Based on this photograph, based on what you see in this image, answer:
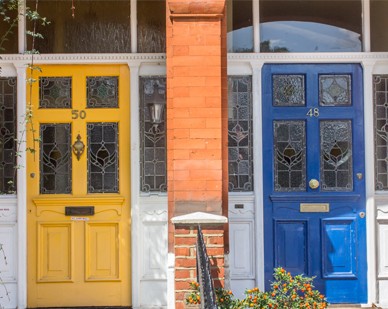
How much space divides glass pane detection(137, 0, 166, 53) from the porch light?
495mm

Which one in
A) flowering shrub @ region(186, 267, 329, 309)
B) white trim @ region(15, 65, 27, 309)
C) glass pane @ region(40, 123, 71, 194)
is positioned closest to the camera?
flowering shrub @ region(186, 267, 329, 309)

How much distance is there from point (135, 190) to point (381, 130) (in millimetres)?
2611

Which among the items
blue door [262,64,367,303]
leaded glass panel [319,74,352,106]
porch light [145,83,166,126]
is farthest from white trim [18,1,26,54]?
leaded glass panel [319,74,352,106]

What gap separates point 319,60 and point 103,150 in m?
2.42

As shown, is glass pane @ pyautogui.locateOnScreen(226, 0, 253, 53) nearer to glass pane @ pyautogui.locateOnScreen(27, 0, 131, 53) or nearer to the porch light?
the porch light

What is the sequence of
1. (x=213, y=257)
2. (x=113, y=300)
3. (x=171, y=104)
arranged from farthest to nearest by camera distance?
(x=113, y=300) → (x=171, y=104) → (x=213, y=257)

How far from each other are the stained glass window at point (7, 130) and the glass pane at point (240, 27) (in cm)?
229

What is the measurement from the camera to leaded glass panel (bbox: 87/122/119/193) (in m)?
4.11

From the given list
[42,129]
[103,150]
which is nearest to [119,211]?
[103,150]

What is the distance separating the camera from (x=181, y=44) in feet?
10.5

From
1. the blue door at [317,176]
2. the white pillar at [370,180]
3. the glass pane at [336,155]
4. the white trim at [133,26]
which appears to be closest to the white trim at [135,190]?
the white trim at [133,26]

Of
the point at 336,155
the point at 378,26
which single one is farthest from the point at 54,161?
the point at 378,26

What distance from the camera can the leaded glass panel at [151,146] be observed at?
13.5ft

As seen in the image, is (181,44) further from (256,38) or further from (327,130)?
(327,130)
